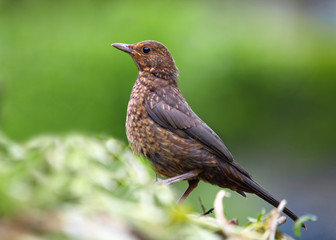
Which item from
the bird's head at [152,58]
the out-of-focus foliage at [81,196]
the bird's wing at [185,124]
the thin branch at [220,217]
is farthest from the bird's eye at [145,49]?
the out-of-focus foliage at [81,196]

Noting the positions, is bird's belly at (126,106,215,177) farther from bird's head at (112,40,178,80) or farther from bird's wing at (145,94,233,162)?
bird's head at (112,40,178,80)

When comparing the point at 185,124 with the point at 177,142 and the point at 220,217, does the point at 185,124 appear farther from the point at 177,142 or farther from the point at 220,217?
the point at 220,217

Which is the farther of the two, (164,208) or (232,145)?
(232,145)

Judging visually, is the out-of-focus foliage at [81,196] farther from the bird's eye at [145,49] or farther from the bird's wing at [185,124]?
the bird's eye at [145,49]

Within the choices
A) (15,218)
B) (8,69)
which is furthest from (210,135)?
(8,69)

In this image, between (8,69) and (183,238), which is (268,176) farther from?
(183,238)

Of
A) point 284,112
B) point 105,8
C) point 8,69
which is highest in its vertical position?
point 105,8
